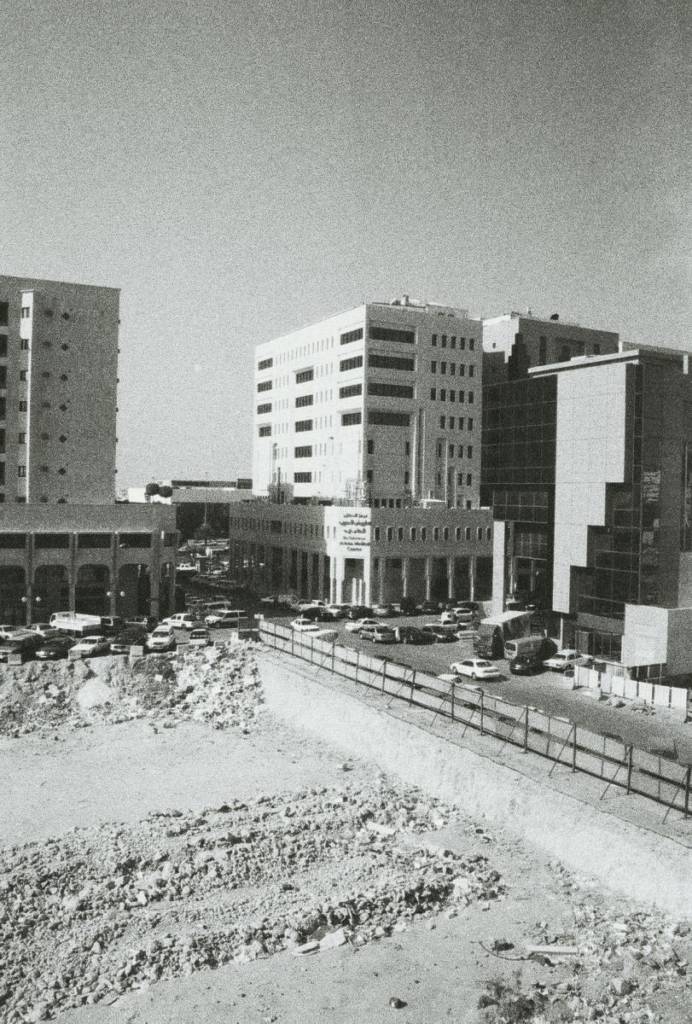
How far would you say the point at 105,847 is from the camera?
99.7ft

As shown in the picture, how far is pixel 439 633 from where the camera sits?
2665 inches

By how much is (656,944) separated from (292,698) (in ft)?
91.9

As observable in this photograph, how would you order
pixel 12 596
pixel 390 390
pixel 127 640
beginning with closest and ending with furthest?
pixel 127 640, pixel 12 596, pixel 390 390

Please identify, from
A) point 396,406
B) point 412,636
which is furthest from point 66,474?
point 412,636

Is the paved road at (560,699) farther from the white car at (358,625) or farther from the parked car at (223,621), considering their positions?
the parked car at (223,621)

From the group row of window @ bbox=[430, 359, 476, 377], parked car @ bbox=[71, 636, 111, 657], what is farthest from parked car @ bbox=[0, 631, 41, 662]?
row of window @ bbox=[430, 359, 476, 377]

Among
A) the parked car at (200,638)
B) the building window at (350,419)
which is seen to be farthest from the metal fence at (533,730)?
the building window at (350,419)

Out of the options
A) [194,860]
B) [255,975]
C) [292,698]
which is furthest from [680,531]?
[255,975]

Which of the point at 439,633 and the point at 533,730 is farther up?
the point at 533,730

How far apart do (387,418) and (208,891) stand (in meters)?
68.4

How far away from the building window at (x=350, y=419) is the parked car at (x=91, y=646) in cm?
4113

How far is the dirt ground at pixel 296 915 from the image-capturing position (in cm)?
2148

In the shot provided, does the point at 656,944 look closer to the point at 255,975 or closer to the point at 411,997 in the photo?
the point at 411,997

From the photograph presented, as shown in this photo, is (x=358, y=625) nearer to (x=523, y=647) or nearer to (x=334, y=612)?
(x=334, y=612)
